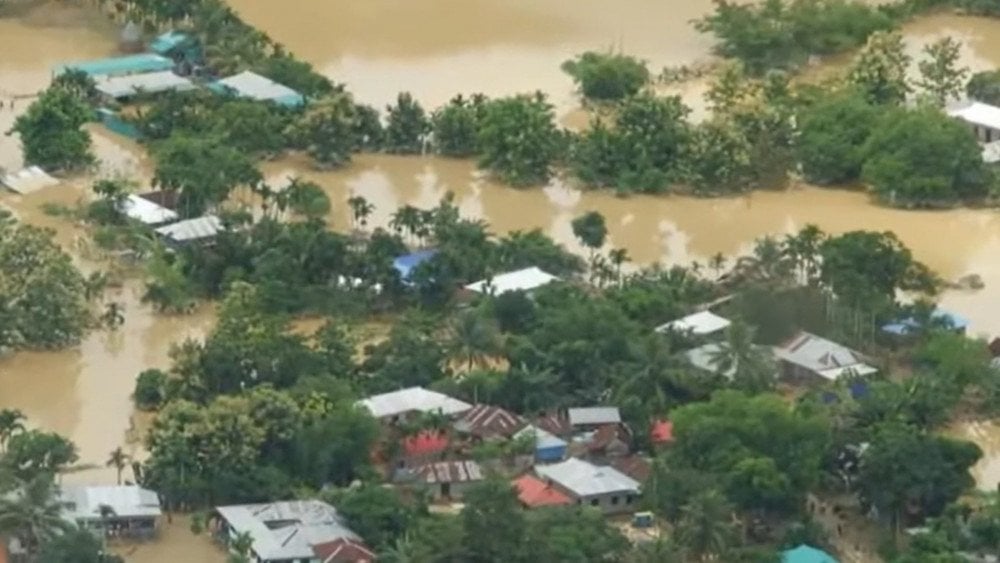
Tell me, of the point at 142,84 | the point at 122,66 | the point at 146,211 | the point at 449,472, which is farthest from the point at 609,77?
the point at 449,472

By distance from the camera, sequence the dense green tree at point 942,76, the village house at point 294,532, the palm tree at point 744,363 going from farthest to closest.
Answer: the dense green tree at point 942,76 < the palm tree at point 744,363 < the village house at point 294,532

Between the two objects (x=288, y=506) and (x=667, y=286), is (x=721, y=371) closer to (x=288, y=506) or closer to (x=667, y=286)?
(x=667, y=286)

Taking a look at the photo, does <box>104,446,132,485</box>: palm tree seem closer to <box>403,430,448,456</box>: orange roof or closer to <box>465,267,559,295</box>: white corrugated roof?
<box>403,430,448,456</box>: orange roof

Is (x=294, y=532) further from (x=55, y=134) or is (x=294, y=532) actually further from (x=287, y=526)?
(x=55, y=134)

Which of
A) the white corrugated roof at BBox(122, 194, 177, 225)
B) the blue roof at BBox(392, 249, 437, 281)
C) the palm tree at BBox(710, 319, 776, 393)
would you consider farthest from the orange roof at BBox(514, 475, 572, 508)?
the white corrugated roof at BBox(122, 194, 177, 225)

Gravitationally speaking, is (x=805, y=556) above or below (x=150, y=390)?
below

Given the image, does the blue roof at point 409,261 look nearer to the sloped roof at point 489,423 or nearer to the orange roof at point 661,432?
the sloped roof at point 489,423

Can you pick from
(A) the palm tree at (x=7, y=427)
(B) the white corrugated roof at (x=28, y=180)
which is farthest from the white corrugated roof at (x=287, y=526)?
(B) the white corrugated roof at (x=28, y=180)

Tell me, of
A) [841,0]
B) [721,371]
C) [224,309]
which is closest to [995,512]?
[721,371]
